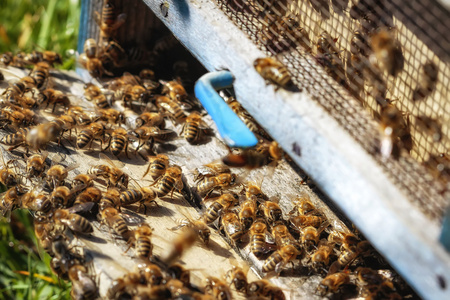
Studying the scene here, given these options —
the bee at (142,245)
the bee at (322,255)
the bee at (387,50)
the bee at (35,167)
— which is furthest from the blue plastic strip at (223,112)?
the bee at (35,167)

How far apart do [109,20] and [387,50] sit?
2.58 metres

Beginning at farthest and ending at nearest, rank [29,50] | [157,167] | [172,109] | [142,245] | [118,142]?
[29,50] < [172,109] < [118,142] < [157,167] < [142,245]

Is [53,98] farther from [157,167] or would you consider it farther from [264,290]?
[264,290]

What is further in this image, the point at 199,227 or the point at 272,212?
the point at 272,212

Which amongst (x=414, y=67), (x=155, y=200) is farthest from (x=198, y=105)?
(x=414, y=67)

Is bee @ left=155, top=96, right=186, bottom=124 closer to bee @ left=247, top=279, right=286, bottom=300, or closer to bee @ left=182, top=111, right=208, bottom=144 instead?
bee @ left=182, top=111, right=208, bottom=144

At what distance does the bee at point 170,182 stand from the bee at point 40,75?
167 centimetres

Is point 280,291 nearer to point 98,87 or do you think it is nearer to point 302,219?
point 302,219

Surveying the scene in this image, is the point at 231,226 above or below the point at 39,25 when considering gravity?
above

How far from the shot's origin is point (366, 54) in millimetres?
3727

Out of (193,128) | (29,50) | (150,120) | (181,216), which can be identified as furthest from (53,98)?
(29,50)

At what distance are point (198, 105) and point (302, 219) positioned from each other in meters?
1.71

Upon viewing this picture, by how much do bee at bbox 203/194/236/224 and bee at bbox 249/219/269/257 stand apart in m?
0.23

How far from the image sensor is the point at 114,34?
5.14 metres
